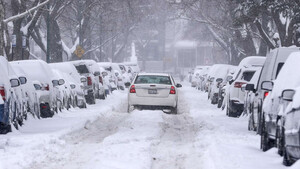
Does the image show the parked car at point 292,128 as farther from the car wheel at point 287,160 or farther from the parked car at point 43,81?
the parked car at point 43,81

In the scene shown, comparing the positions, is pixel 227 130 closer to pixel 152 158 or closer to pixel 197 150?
pixel 197 150

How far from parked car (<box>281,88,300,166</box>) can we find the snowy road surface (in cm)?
29

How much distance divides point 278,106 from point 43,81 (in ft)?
36.8

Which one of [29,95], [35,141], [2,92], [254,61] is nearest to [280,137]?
[35,141]

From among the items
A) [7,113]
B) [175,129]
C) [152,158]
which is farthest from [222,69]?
[152,158]

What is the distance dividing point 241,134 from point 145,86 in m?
7.43

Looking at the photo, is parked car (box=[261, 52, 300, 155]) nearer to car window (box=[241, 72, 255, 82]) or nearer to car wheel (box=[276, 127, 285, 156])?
car wheel (box=[276, 127, 285, 156])

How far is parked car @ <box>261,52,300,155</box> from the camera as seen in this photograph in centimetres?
1092

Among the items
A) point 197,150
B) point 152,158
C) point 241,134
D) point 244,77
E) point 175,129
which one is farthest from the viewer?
point 244,77

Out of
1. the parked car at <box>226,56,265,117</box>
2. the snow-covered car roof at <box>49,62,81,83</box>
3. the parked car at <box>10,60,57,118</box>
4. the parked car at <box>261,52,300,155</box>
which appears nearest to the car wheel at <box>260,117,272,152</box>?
the parked car at <box>261,52,300,155</box>

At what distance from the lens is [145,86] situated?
23.7 m

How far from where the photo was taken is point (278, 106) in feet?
37.8

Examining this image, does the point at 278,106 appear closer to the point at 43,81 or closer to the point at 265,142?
the point at 265,142

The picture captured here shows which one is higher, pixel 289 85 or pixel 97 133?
pixel 289 85
